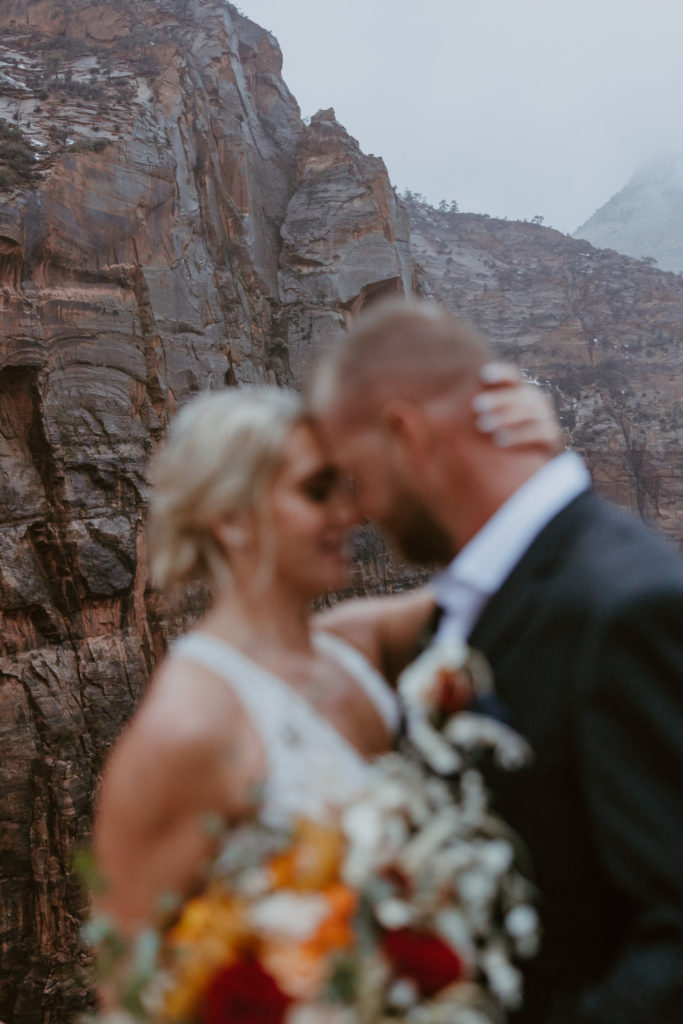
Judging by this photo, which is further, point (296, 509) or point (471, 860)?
point (296, 509)

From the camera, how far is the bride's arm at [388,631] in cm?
232

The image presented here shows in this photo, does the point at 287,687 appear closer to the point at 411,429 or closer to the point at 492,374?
the point at 411,429

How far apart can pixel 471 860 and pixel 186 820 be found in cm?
54

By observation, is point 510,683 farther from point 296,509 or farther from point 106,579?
point 106,579

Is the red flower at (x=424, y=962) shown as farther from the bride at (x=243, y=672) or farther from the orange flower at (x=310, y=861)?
the bride at (x=243, y=672)

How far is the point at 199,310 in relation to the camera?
1797 centimetres

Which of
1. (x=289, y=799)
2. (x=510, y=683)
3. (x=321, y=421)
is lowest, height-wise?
(x=289, y=799)

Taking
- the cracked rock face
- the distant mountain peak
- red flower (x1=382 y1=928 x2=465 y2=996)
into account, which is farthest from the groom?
the distant mountain peak

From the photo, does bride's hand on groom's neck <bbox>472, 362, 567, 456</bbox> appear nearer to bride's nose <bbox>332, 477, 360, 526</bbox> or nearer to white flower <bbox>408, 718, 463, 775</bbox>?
bride's nose <bbox>332, 477, 360, 526</bbox>

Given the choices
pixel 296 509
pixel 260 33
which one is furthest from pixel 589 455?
pixel 296 509

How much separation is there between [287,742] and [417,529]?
1.74ft

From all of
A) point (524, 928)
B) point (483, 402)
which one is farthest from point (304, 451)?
point (524, 928)

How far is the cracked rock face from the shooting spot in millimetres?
14555

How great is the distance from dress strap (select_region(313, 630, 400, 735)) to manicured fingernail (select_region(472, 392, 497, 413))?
81cm
